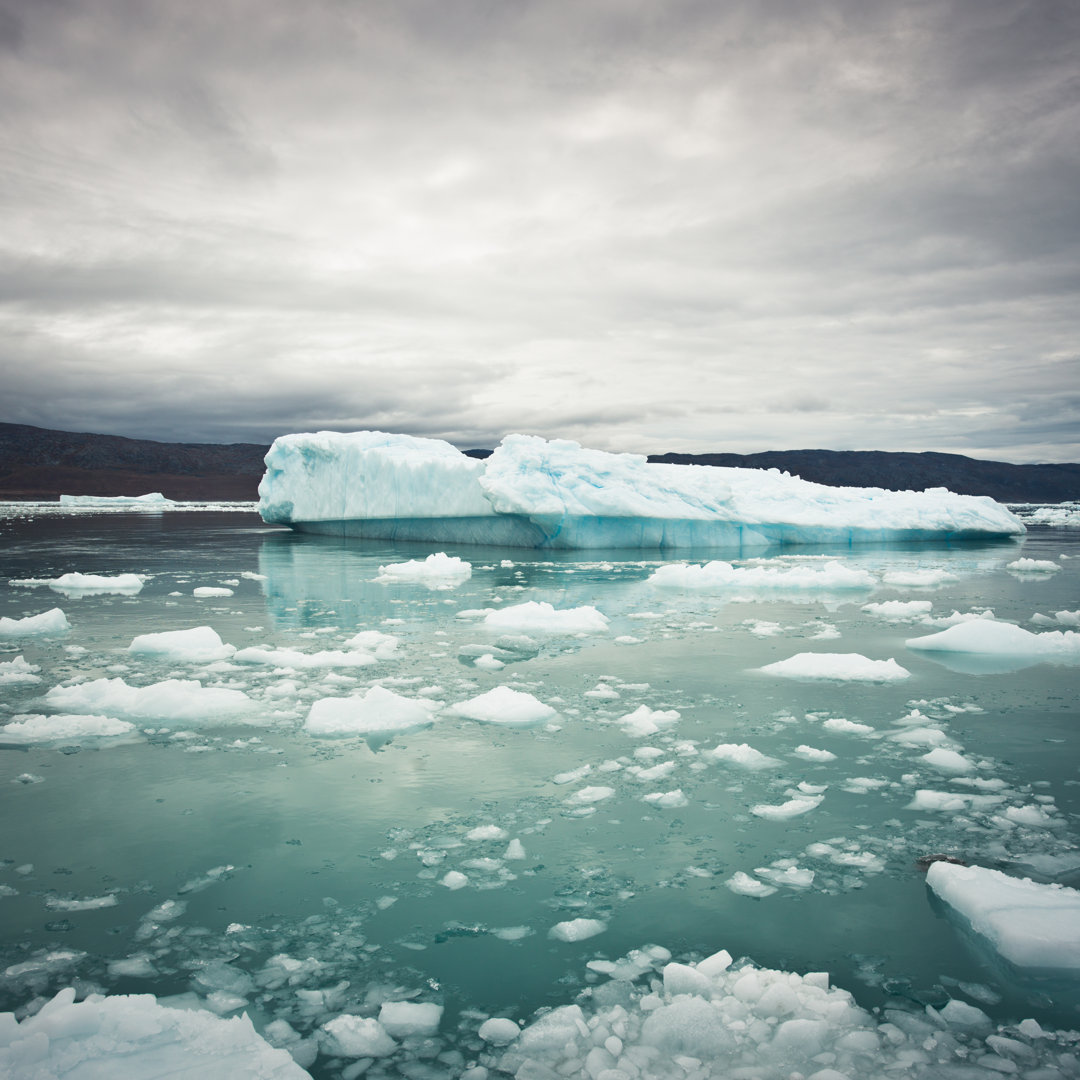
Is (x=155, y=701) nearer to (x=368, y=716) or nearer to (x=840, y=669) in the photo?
(x=368, y=716)

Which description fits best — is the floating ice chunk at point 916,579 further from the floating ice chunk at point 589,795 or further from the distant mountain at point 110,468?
the distant mountain at point 110,468

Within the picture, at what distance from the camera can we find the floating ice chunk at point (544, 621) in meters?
7.29

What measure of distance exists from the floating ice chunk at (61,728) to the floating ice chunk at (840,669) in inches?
158

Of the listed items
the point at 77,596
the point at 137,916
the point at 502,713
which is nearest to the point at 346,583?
the point at 77,596

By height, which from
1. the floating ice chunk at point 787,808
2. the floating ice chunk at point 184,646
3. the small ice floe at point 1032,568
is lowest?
the floating ice chunk at point 787,808

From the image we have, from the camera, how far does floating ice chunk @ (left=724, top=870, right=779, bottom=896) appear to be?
2512 mm

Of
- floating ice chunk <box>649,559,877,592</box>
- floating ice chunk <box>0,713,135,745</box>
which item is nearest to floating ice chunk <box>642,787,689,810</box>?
floating ice chunk <box>0,713,135,745</box>

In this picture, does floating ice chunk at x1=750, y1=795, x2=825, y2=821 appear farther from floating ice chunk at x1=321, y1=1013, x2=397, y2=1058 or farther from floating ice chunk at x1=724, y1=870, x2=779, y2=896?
floating ice chunk at x1=321, y1=1013, x2=397, y2=1058

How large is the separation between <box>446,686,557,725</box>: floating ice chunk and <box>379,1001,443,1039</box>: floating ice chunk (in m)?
2.34

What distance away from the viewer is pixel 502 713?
437cm

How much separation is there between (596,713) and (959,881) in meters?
2.29

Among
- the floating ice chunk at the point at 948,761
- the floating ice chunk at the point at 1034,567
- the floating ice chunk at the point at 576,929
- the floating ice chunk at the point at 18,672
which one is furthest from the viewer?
the floating ice chunk at the point at 1034,567

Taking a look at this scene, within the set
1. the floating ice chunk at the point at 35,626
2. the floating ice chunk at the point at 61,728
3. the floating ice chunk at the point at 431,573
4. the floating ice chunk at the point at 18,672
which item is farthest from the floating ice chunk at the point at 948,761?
the floating ice chunk at the point at 431,573

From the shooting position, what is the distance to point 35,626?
266 inches
